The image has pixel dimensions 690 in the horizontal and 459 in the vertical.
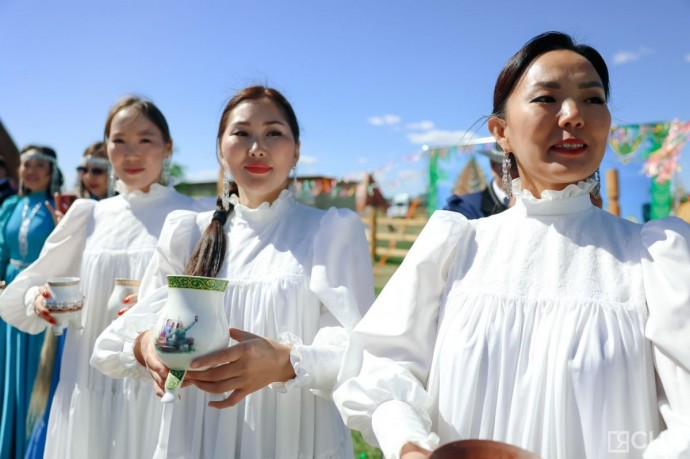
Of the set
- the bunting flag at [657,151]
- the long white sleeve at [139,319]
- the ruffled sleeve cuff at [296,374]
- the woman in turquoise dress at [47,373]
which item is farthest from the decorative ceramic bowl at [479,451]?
the bunting flag at [657,151]

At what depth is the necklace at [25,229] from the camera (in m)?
3.73

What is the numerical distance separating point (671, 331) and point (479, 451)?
0.46m

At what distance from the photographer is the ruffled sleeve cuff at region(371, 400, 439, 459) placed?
3.49ft

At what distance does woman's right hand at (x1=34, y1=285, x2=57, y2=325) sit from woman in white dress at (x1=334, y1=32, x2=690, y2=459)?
1.60 m

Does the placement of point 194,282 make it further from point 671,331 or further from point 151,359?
point 671,331

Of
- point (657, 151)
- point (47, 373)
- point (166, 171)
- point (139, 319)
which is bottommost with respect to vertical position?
point (47, 373)

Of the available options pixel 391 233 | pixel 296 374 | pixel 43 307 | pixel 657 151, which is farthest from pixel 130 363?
pixel 391 233

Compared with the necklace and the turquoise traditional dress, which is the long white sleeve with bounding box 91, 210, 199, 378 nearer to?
the turquoise traditional dress

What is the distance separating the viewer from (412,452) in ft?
3.40

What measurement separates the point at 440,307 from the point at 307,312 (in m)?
0.52

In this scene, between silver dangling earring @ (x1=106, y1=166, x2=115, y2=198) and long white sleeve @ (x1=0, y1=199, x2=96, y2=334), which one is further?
silver dangling earring @ (x1=106, y1=166, x2=115, y2=198)

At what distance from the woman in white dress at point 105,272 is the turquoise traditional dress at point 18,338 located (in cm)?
93

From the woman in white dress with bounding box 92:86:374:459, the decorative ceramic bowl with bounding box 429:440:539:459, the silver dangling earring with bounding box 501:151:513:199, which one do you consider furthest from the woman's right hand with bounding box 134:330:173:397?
the silver dangling earring with bounding box 501:151:513:199

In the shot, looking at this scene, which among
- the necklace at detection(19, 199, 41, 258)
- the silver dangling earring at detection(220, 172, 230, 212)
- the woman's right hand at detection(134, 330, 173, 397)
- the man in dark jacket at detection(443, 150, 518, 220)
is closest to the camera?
the woman's right hand at detection(134, 330, 173, 397)
